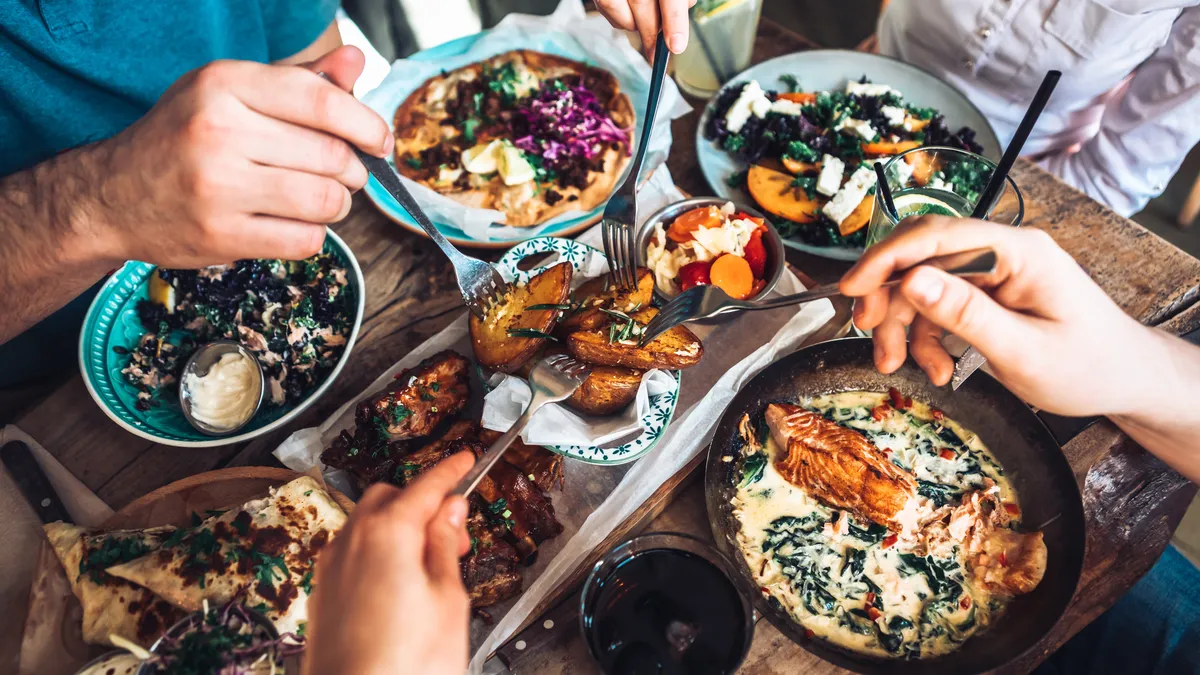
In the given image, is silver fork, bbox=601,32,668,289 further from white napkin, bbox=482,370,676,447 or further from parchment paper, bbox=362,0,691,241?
parchment paper, bbox=362,0,691,241

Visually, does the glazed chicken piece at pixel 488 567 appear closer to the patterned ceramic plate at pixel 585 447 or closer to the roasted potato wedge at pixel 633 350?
the patterned ceramic plate at pixel 585 447

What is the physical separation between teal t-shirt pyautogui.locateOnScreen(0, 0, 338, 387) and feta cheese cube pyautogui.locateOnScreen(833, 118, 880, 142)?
251 centimetres

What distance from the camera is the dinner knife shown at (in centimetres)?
206

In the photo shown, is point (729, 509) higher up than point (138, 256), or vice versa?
point (138, 256)

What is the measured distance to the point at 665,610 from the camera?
6.06 ft

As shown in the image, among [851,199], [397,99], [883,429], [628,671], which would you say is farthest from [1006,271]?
[397,99]

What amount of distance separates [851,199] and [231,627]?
2297 mm

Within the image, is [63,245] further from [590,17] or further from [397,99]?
[590,17]

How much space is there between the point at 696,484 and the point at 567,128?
1744mm

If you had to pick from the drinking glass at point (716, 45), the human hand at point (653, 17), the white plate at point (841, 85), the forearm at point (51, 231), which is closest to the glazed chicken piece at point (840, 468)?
the white plate at point (841, 85)

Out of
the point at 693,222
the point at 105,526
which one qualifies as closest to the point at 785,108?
the point at 693,222

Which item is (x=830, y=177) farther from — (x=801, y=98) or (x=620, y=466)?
(x=620, y=466)

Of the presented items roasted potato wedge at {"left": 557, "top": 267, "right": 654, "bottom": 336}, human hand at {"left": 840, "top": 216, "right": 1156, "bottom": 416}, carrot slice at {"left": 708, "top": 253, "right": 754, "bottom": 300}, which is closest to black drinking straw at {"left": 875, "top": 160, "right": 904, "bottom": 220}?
carrot slice at {"left": 708, "top": 253, "right": 754, "bottom": 300}

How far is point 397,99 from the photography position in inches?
135
